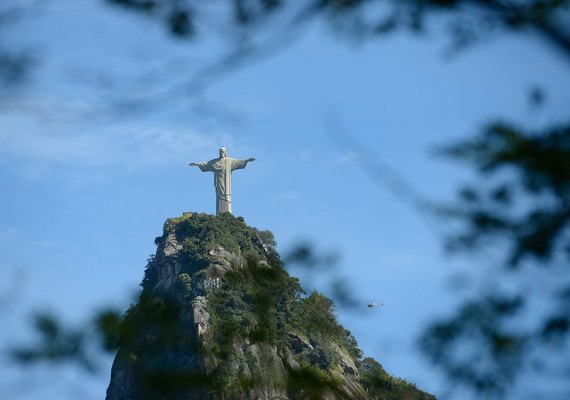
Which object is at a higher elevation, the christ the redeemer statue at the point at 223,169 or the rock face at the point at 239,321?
the christ the redeemer statue at the point at 223,169

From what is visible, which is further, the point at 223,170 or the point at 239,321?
the point at 223,170

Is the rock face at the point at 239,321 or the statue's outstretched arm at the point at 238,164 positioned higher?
the statue's outstretched arm at the point at 238,164

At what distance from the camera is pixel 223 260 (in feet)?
122

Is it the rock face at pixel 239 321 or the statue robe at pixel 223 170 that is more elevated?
the statue robe at pixel 223 170

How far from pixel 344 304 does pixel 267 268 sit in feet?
3.35

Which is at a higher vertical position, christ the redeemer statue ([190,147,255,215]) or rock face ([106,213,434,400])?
christ the redeemer statue ([190,147,255,215])

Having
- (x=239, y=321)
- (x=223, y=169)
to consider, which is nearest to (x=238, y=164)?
(x=223, y=169)

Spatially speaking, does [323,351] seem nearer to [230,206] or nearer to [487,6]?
[230,206]

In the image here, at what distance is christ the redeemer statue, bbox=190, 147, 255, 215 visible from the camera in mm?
39531

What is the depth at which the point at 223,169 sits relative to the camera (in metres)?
39.5

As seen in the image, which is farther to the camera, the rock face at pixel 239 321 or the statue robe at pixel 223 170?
the statue robe at pixel 223 170

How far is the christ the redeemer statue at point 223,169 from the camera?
39531 millimetres

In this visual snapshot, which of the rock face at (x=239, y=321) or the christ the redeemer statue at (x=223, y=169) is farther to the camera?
the christ the redeemer statue at (x=223, y=169)

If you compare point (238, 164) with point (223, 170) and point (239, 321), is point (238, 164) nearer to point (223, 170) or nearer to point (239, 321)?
point (223, 170)
